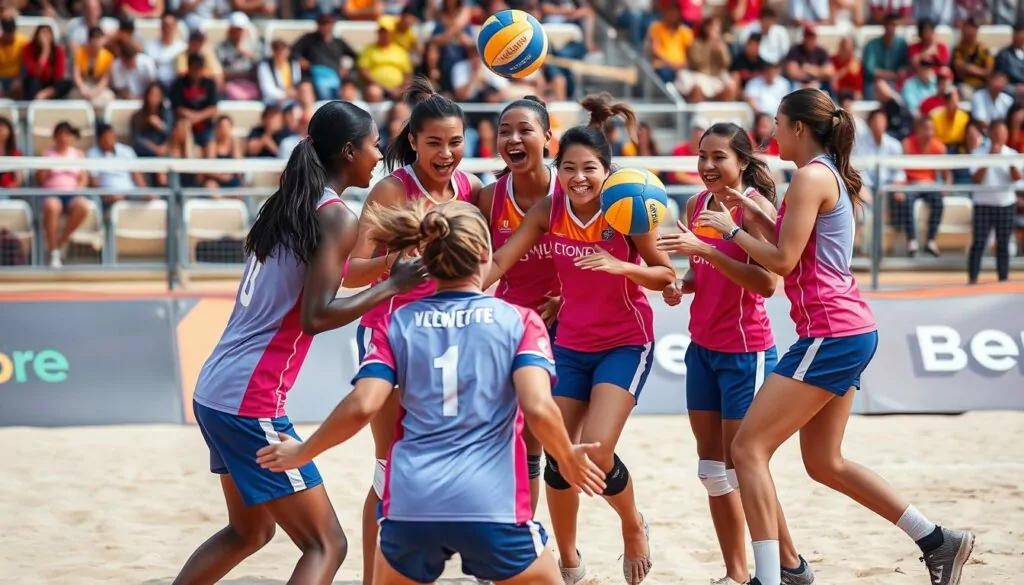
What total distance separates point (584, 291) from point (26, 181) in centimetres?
648

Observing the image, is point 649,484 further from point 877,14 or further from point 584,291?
point 877,14

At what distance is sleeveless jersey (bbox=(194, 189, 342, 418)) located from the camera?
380 cm

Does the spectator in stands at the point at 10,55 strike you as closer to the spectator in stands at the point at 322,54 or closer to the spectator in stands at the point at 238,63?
the spectator in stands at the point at 238,63

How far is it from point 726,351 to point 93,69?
843 centimetres

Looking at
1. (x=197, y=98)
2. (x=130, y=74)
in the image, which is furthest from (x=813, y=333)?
(x=130, y=74)

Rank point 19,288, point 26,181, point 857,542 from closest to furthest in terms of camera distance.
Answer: point 857,542 < point 19,288 < point 26,181

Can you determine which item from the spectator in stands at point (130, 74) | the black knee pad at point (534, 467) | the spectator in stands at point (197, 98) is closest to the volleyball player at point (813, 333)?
the black knee pad at point (534, 467)

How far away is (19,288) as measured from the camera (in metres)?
8.70

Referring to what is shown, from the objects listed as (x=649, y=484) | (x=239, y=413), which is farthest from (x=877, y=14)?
(x=239, y=413)

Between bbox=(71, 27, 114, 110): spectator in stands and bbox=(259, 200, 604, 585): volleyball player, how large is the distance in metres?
8.78

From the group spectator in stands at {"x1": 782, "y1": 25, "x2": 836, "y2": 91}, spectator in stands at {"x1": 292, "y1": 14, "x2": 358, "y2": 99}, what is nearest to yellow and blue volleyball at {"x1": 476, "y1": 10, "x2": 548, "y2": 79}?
spectator in stands at {"x1": 292, "y1": 14, "x2": 358, "y2": 99}

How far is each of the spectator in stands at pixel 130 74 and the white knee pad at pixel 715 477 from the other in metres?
8.08

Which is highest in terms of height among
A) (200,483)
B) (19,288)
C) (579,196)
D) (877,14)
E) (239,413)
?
(877,14)

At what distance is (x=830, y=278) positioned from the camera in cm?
452
